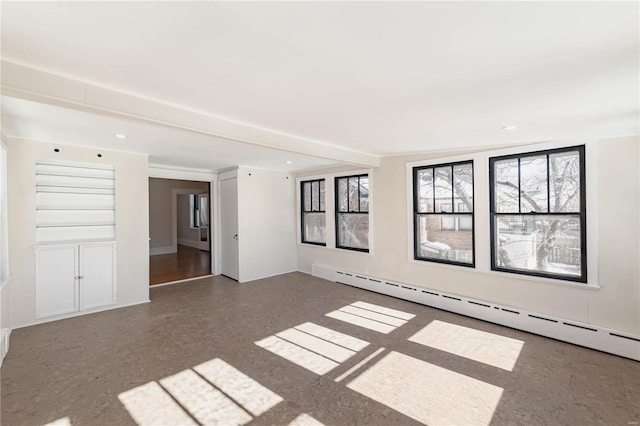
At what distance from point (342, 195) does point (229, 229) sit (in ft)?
8.39

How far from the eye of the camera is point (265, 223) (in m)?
6.34

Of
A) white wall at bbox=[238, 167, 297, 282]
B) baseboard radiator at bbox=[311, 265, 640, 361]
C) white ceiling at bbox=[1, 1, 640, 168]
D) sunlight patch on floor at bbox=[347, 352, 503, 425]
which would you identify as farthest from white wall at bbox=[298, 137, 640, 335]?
white wall at bbox=[238, 167, 297, 282]

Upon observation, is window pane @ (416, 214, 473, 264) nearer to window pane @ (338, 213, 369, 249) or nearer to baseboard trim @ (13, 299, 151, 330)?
window pane @ (338, 213, 369, 249)

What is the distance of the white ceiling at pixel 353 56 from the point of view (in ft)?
4.22

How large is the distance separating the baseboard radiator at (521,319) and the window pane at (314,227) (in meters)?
1.67

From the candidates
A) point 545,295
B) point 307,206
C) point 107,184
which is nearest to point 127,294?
point 107,184

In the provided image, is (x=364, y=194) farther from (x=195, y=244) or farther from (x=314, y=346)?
(x=195, y=244)

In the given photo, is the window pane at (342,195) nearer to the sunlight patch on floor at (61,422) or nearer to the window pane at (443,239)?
the window pane at (443,239)

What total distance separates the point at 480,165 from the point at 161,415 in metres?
4.39

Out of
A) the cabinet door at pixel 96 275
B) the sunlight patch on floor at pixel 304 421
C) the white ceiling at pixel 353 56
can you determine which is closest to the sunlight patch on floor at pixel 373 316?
the sunlight patch on floor at pixel 304 421

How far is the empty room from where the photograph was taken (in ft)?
4.91

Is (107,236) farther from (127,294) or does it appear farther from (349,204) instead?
(349,204)

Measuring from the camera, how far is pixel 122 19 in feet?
4.40

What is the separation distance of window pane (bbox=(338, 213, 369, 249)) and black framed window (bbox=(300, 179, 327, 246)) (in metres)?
0.46
